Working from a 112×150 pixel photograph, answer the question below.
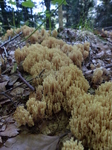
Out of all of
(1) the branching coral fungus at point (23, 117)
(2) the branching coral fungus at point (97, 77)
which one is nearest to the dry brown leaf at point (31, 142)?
(1) the branching coral fungus at point (23, 117)

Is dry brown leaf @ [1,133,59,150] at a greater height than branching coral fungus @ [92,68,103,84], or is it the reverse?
branching coral fungus @ [92,68,103,84]

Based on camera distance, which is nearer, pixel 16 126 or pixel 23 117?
pixel 23 117

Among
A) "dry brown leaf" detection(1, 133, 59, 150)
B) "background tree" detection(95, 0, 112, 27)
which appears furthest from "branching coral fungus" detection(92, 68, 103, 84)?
"background tree" detection(95, 0, 112, 27)

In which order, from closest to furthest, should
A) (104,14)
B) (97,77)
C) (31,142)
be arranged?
(31,142) < (97,77) < (104,14)

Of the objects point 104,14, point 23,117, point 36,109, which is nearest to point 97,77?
point 36,109

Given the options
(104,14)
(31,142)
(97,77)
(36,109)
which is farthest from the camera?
(104,14)

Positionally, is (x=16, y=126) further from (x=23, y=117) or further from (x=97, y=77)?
(x=97, y=77)

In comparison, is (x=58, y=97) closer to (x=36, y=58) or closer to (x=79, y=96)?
(x=79, y=96)

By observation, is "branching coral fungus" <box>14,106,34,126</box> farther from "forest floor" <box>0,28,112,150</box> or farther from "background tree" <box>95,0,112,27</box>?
"background tree" <box>95,0,112,27</box>

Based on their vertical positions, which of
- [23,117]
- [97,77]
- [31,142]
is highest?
[97,77]
